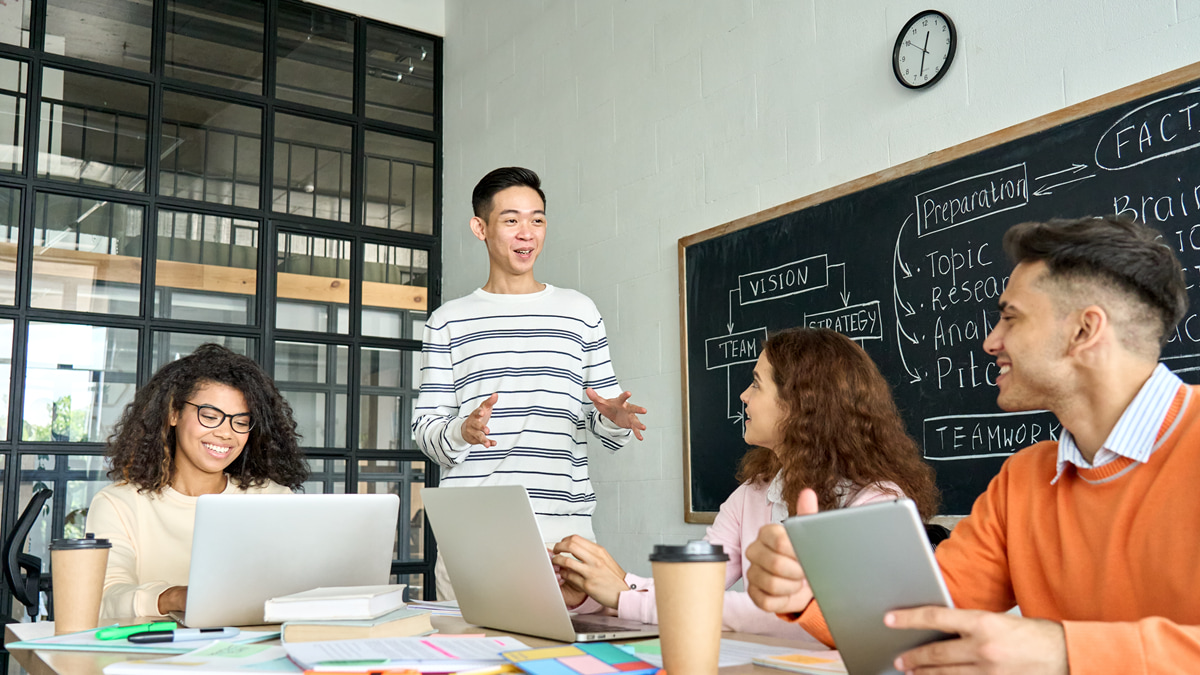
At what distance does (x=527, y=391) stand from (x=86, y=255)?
239 centimetres

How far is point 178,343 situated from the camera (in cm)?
413

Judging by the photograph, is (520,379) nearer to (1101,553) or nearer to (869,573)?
(1101,553)

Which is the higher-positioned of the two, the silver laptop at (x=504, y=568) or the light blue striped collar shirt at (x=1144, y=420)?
the light blue striped collar shirt at (x=1144, y=420)

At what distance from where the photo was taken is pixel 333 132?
4578mm

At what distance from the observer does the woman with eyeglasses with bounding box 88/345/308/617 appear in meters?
2.05

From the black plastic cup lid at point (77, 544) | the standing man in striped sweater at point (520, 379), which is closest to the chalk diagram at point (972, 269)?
the standing man in striped sweater at point (520, 379)

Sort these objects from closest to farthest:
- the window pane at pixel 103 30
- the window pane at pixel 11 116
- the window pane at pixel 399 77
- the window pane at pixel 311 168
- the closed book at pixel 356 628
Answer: the closed book at pixel 356 628 → the window pane at pixel 11 116 → the window pane at pixel 103 30 → the window pane at pixel 311 168 → the window pane at pixel 399 77

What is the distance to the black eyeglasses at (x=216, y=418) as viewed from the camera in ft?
7.00

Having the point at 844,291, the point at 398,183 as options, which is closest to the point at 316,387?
the point at 398,183

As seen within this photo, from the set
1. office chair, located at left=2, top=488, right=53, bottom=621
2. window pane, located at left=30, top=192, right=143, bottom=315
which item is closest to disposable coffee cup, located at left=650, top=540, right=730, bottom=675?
office chair, located at left=2, top=488, right=53, bottom=621

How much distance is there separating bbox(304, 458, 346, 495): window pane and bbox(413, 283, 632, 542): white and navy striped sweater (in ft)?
6.22

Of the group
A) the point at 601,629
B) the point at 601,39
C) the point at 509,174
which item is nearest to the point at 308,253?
the point at 601,39

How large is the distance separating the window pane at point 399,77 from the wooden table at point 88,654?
3515 mm

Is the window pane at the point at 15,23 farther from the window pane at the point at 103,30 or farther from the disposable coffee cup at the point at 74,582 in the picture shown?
the disposable coffee cup at the point at 74,582
